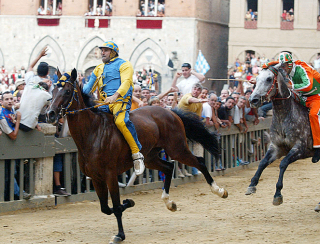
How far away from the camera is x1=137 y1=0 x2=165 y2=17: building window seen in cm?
3322

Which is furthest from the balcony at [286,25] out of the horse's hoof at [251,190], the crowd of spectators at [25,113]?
the horse's hoof at [251,190]

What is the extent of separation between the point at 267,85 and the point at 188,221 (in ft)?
7.30

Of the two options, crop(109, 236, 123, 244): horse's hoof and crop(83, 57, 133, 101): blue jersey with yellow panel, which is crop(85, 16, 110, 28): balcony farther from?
crop(109, 236, 123, 244): horse's hoof

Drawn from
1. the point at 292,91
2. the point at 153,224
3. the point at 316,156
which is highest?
the point at 292,91

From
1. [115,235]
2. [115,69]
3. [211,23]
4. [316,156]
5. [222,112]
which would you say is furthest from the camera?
[211,23]

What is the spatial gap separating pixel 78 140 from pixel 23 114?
6.72 feet

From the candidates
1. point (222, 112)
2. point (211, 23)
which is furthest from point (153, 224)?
point (211, 23)

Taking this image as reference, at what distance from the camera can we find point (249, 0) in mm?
35406

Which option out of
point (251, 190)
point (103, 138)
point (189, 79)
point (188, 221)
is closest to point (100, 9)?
point (189, 79)

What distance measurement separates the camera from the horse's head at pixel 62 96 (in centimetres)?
672

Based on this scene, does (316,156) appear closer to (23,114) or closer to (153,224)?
(153,224)

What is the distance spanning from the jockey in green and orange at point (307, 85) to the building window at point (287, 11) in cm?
2654

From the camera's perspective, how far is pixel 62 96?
22.5 feet

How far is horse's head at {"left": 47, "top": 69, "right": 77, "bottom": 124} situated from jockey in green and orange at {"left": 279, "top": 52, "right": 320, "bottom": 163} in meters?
3.08
